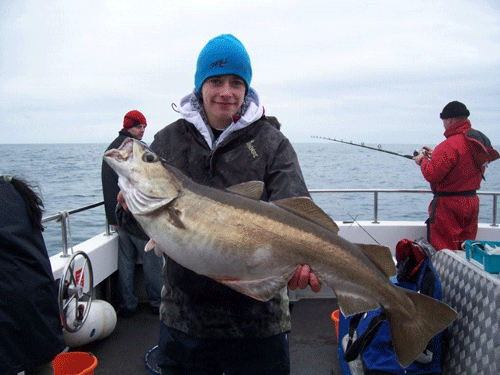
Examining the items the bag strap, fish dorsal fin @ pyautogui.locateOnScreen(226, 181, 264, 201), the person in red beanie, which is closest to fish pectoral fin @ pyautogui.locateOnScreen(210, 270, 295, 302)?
fish dorsal fin @ pyautogui.locateOnScreen(226, 181, 264, 201)

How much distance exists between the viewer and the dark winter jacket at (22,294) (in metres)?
2.46

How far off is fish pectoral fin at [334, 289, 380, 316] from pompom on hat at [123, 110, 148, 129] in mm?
5125

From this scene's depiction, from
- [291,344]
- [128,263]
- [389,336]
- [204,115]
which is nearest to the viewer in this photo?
[204,115]

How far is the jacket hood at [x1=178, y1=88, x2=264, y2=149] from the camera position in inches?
97.9

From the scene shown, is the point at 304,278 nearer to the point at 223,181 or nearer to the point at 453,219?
the point at 223,181

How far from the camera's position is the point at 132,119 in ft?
21.8

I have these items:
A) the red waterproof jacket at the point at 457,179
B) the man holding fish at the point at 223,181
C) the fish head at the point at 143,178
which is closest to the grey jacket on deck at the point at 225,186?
the man holding fish at the point at 223,181

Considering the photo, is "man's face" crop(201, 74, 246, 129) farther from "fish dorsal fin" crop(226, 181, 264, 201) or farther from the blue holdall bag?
the blue holdall bag

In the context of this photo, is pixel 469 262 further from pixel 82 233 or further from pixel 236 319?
pixel 82 233

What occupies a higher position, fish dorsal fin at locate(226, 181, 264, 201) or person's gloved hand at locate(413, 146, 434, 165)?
fish dorsal fin at locate(226, 181, 264, 201)

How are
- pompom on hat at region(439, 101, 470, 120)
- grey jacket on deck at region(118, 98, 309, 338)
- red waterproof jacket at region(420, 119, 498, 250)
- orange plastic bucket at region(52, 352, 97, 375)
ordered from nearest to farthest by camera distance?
grey jacket on deck at region(118, 98, 309, 338)
orange plastic bucket at region(52, 352, 97, 375)
red waterproof jacket at region(420, 119, 498, 250)
pompom on hat at region(439, 101, 470, 120)

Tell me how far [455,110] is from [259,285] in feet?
17.1

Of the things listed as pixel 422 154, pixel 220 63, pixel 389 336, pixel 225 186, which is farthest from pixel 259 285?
pixel 422 154

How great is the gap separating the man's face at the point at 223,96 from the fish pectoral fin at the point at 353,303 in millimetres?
1134
